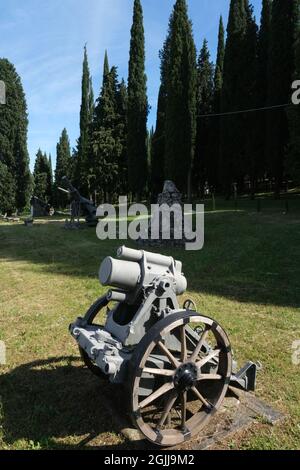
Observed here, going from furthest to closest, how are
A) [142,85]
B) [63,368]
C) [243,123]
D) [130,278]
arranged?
[142,85] → [243,123] → [63,368] → [130,278]

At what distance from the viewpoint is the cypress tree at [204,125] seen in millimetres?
29125

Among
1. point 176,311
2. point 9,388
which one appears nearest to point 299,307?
point 176,311

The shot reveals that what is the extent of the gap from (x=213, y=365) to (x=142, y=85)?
28.5m

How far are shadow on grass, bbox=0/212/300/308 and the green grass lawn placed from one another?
0.10ft

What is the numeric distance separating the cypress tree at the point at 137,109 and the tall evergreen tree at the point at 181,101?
3699mm

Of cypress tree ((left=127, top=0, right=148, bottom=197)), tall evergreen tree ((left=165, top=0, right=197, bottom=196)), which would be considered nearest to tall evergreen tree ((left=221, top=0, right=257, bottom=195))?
tall evergreen tree ((left=165, top=0, right=197, bottom=196))

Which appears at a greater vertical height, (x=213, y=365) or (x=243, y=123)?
(x=243, y=123)

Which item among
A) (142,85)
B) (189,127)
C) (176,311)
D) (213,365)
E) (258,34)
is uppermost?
(258,34)

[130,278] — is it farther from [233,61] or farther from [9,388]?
[233,61]

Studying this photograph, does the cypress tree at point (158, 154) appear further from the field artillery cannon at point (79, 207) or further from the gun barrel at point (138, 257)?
the gun barrel at point (138, 257)

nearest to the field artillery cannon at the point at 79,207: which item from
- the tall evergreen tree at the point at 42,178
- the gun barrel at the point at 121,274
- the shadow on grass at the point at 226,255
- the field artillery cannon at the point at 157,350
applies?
the shadow on grass at the point at 226,255

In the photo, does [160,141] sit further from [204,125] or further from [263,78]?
[263,78]

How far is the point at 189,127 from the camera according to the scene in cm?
2591

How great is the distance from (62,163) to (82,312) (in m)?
53.5
